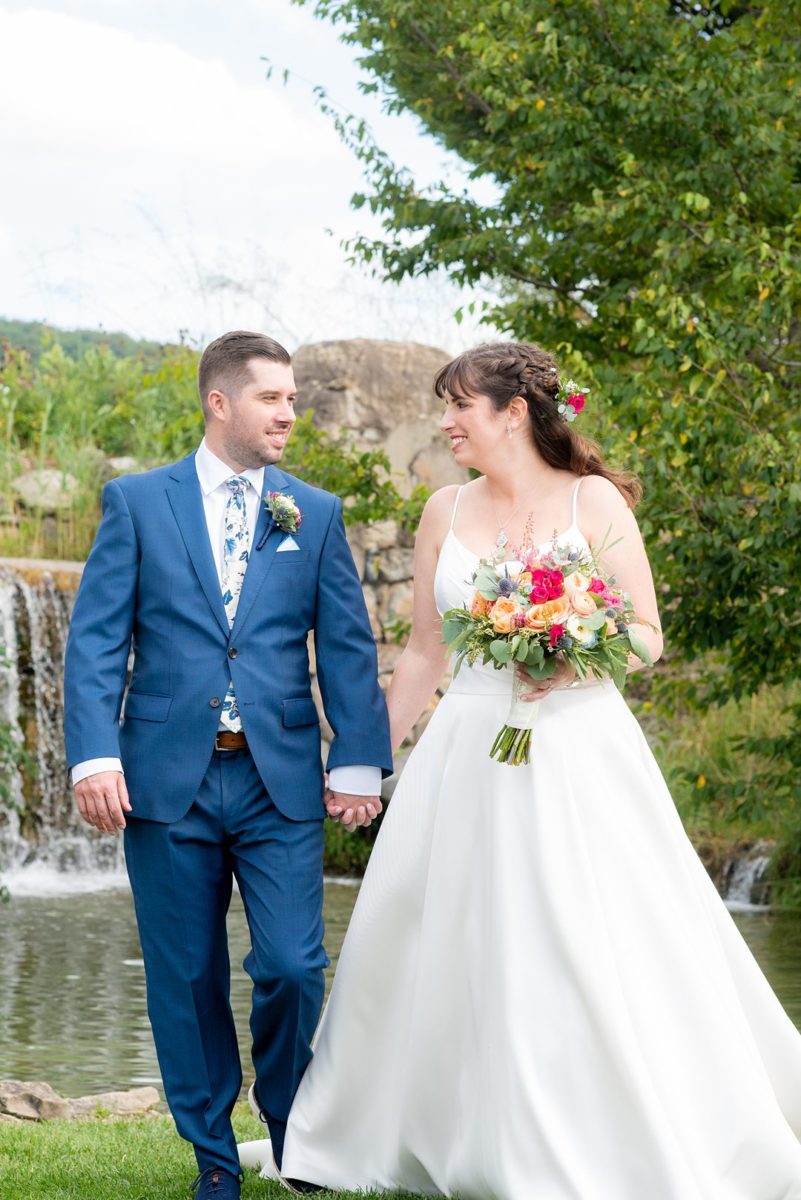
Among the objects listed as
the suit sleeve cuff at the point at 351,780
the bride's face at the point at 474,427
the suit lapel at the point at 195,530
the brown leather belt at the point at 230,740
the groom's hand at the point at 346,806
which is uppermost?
Answer: the bride's face at the point at 474,427

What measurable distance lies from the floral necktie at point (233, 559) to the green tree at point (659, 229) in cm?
320

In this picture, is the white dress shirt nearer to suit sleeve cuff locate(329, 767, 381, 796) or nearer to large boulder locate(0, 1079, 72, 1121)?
suit sleeve cuff locate(329, 767, 381, 796)

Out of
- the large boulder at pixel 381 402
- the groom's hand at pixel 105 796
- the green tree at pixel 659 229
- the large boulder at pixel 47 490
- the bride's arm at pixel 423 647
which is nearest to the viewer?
the groom's hand at pixel 105 796

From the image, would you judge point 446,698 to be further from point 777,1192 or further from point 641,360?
point 641,360

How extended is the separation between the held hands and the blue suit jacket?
43 cm

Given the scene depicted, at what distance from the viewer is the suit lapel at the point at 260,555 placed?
3859mm

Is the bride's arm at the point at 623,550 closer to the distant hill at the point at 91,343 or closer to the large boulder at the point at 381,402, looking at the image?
the large boulder at the point at 381,402

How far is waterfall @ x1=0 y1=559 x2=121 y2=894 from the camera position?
11672 mm

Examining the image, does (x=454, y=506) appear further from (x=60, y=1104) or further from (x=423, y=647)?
(x=60, y=1104)

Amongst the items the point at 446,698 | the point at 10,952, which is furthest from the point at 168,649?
the point at 10,952

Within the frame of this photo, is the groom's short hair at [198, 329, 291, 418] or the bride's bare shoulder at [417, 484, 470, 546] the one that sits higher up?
the groom's short hair at [198, 329, 291, 418]

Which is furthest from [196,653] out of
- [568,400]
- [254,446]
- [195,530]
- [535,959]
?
[568,400]

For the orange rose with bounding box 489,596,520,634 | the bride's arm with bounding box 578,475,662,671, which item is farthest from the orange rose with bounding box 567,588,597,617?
the bride's arm with bounding box 578,475,662,671

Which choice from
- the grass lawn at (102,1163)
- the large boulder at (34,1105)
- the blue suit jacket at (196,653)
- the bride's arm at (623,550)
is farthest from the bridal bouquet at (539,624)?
the large boulder at (34,1105)
